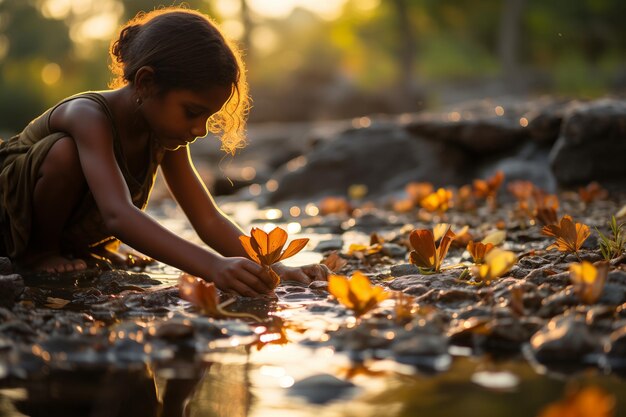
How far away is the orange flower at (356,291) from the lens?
5.83 feet

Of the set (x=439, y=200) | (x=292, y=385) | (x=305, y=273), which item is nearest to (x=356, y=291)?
(x=292, y=385)

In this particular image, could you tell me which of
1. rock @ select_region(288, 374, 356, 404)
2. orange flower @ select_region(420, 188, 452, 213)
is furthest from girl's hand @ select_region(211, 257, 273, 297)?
orange flower @ select_region(420, 188, 452, 213)

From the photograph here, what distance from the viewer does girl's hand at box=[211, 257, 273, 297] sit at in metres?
2.21

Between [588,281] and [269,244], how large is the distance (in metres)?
0.88

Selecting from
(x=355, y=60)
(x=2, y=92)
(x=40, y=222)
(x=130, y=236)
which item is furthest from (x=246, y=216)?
(x=355, y=60)

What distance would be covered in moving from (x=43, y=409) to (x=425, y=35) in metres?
33.2

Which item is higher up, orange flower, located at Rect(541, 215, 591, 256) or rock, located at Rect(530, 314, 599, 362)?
orange flower, located at Rect(541, 215, 591, 256)

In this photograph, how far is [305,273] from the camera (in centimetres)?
259

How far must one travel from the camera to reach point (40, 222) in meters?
2.85

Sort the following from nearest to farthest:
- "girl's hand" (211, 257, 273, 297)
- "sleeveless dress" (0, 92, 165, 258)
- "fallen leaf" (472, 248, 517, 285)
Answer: "fallen leaf" (472, 248, 517, 285), "girl's hand" (211, 257, 273, 297), "sleeveless dress" (0, 92, 165, 258)

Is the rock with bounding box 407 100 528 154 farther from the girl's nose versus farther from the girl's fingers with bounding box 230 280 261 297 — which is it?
the girl's fingers with bounding box 230 280 261 297

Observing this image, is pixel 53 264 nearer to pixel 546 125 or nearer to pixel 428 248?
pixel 428 248

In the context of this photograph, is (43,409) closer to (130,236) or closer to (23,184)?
(130,236)

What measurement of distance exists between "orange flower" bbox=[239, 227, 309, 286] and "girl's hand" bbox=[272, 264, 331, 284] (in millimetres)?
289
